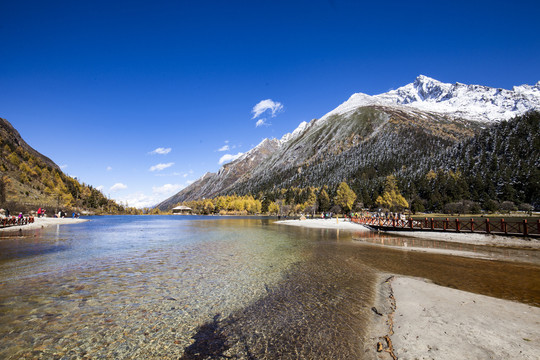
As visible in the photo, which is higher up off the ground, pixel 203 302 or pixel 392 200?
pixel 392 200

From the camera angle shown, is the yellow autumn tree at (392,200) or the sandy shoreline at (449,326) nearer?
the sandy shoreline at (449,326)

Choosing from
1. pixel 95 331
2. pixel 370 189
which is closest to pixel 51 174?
pixel 370 189

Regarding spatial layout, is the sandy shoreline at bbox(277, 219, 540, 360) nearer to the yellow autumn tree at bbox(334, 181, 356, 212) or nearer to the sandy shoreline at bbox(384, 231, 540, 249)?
the sandy shoreline at bbox(384, 231, 540, 249)

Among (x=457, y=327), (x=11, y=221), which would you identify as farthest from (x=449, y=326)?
(x=11, y=221)

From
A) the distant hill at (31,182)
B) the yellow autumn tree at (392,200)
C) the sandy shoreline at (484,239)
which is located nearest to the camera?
the sandy shoreline at (484,239)

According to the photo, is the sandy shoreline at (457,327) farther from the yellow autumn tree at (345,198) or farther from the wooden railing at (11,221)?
the yellow autumn tree at (345,198)

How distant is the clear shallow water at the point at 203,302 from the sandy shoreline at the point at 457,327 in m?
1.10

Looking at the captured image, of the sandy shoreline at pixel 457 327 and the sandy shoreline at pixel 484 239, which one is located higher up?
the sandy shoreline at pixel 457 327

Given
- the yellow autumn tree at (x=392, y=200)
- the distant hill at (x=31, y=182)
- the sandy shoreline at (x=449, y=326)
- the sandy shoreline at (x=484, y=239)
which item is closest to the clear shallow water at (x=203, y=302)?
the sandy shoreline at (x=449, y=326)

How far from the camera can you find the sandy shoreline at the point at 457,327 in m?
6.75

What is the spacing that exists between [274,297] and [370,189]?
14220 cm

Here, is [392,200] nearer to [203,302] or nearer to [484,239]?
[484,239]

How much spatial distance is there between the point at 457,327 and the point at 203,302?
9415 millimetres

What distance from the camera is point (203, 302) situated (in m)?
11.2
